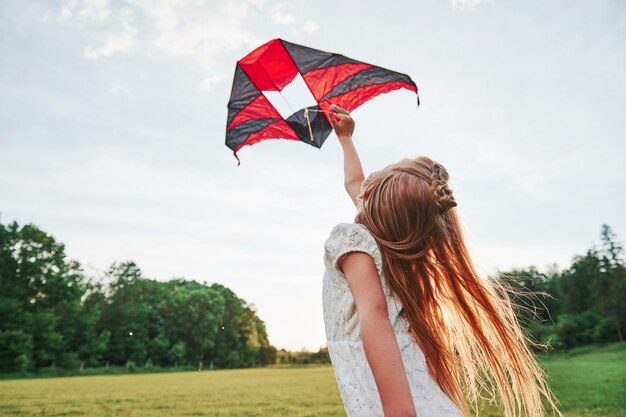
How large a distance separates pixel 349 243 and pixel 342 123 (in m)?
1.10

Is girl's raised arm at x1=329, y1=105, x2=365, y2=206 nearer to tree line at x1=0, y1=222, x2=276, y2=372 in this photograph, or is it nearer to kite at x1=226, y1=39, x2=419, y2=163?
kite at x1=226, y1=39, x2=419, y2=163

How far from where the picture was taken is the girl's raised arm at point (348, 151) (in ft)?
8.04

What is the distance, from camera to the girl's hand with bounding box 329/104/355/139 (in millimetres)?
2439

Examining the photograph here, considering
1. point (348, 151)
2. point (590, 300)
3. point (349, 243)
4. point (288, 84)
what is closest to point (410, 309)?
point (349, 243)

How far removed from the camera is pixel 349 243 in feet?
4.87

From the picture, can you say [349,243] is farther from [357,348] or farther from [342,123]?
[342,123]

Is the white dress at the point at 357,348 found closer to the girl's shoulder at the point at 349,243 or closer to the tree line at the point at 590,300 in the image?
the girl's shoulder at the point at 349,243

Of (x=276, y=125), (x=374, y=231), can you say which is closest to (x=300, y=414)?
(x=276, y=125)

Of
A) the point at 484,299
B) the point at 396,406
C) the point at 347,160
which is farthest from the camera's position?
the point at 347,160

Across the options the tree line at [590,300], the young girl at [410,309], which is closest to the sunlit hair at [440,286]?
the young girl at [410,309]

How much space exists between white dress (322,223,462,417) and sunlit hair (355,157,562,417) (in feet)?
0.23

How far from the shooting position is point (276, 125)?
Answer: 14.3ft

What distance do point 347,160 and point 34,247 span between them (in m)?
52.3

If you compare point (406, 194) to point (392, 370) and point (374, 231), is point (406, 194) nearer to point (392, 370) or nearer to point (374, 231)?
point (374, 231)
